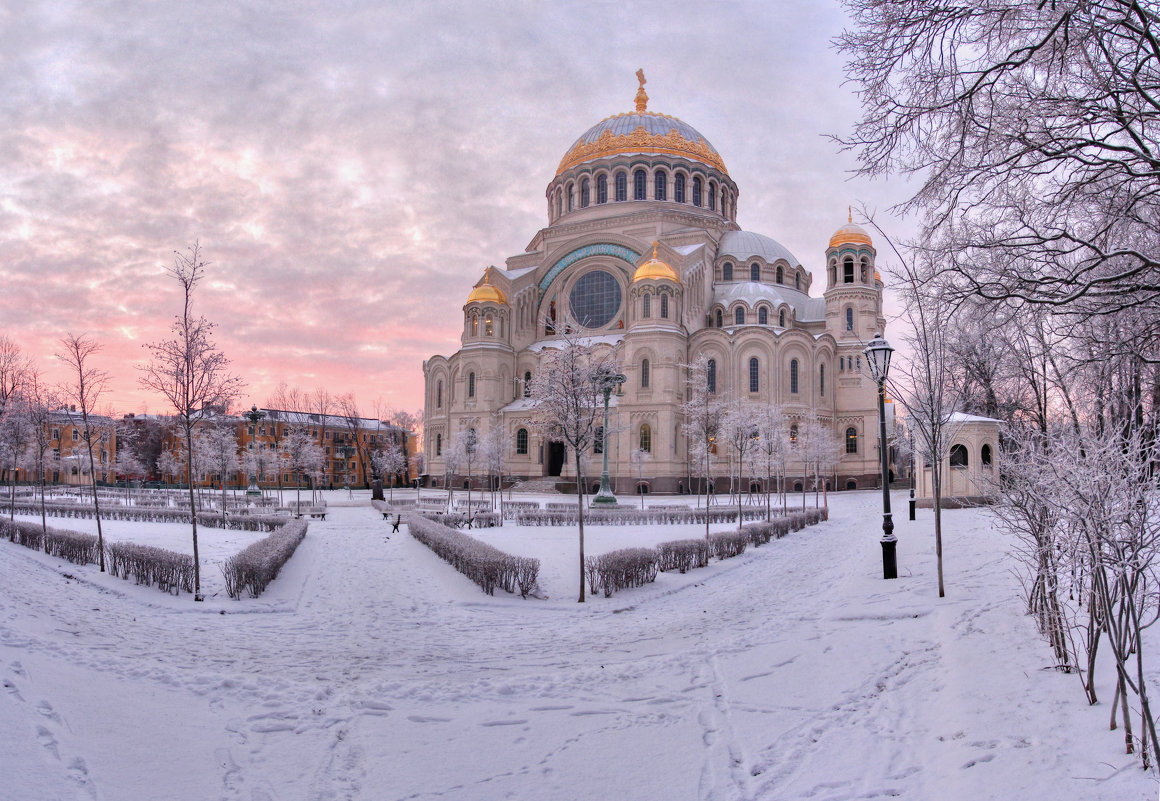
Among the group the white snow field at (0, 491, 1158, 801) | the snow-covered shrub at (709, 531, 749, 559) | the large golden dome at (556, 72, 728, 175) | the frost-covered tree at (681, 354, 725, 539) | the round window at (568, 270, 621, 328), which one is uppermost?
the large golden dome at (556, 72, 728, 175)

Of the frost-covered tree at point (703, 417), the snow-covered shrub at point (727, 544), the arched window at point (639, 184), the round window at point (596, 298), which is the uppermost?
the arched window at point (639, 184)

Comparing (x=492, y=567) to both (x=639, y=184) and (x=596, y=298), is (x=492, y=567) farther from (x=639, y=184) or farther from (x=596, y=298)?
(x=639, y=184)

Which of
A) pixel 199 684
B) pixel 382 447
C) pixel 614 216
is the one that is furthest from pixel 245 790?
pixel 382 447

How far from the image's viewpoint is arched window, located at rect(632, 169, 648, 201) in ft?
185

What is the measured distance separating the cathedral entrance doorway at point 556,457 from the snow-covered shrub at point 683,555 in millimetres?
36532

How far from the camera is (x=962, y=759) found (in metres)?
4.66

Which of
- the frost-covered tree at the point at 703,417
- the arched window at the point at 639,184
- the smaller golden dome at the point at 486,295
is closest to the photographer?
the frost-covered tree at the point at 703,417

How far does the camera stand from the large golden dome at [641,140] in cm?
5728

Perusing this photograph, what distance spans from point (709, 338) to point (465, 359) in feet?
58.2

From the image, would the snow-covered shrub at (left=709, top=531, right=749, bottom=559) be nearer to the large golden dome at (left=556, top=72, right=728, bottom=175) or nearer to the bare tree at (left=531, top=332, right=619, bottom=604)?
the bare tree at (left=531, top=332, right=619, bottom=604)

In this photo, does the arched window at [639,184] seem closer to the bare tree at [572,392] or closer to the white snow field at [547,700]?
the bare tree at [572,392]

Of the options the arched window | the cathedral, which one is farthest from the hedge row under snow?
the arched window

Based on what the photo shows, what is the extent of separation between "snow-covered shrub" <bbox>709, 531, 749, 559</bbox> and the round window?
36858 mm

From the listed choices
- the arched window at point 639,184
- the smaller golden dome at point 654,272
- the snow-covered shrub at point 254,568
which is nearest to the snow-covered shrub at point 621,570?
the snow-covered shrub at point 254,568
